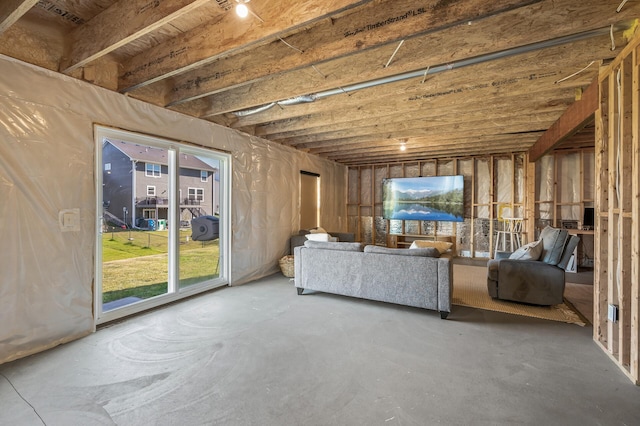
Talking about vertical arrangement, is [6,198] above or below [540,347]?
above

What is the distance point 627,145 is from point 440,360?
223cm

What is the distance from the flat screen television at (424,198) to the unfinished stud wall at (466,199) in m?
0.28

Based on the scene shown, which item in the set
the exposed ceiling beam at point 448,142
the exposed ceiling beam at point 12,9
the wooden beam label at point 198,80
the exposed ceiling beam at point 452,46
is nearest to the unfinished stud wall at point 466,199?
the exposed ceiling beam at point 448,142

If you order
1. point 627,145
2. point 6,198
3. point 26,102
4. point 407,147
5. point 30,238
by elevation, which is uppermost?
point 407,147

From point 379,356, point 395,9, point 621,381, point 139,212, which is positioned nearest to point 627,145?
point 621,381

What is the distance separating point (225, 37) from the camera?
2121 millimetres

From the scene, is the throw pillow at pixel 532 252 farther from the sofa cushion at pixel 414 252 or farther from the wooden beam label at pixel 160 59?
the wooden beam label at pixel 160 59

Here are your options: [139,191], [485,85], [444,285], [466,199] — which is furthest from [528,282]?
[139,191]

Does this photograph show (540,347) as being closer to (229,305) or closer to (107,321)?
(229,305)

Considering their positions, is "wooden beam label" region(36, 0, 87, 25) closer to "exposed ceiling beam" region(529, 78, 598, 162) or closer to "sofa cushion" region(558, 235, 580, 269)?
"exposed ceiling beam" region(529, 78, 598, 162)

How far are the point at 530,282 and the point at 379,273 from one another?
1.92m

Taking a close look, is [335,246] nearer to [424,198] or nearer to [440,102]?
[440,102]

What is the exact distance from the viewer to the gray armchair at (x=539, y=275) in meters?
3.33

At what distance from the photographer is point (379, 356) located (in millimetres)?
2271
